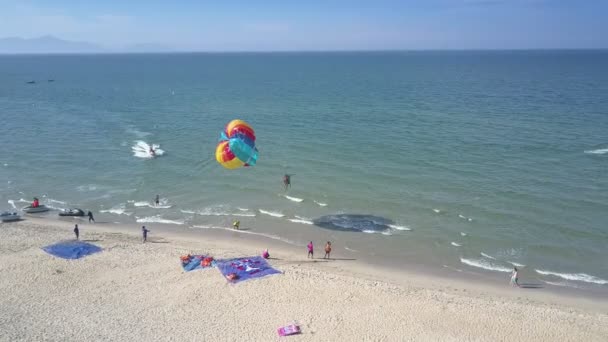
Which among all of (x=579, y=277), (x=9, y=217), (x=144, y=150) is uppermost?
(x=144, y=150)

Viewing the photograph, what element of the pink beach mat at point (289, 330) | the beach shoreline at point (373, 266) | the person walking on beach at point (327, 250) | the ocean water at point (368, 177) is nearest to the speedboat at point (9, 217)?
the beach shoreline at point (373, 266)

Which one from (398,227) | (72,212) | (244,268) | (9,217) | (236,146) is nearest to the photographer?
(244,268)

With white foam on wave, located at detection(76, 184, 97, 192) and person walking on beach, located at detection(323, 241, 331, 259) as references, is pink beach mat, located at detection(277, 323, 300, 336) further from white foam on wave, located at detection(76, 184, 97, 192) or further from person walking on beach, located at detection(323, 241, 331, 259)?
white foam on wave, located at detection(76, 184, 97, 192)

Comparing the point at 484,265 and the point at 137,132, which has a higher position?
the point at 137,132

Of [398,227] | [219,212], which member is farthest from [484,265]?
[219,212]

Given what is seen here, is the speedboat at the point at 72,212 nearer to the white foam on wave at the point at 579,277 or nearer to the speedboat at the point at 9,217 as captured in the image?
the speedboat at the point at 9,217

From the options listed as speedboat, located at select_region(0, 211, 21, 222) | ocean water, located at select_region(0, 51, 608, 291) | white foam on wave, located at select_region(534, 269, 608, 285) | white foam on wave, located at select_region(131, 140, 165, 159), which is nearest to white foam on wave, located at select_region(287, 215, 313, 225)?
ocean water, located at select_region(0, 51, 608, 291)

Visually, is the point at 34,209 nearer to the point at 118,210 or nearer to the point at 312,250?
the point at 118,210
